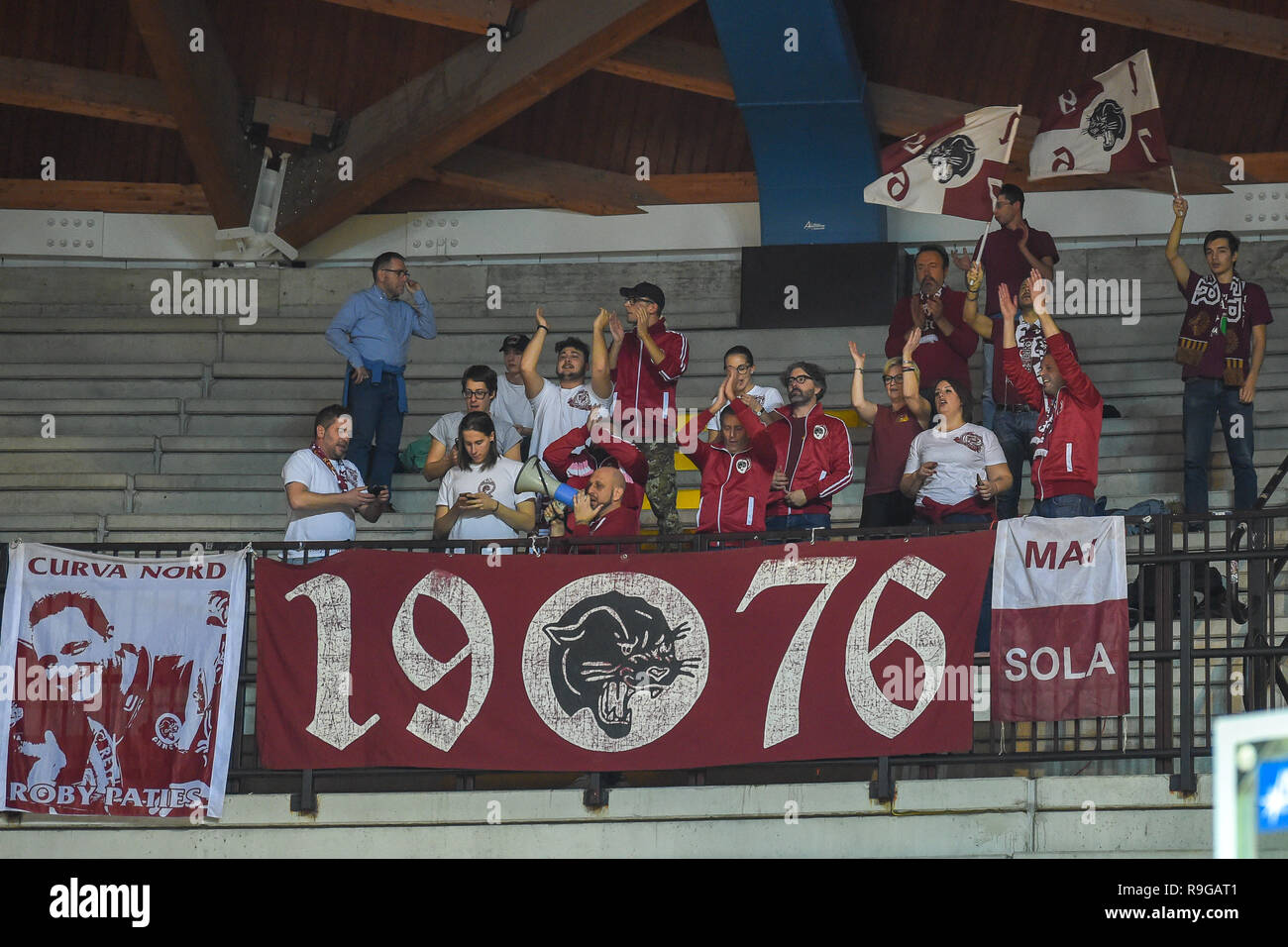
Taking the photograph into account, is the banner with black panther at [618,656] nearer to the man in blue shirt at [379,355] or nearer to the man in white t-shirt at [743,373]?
the man in white t-shirt at [743,373]

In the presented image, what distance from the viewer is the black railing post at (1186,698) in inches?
324

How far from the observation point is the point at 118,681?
9.07 meters

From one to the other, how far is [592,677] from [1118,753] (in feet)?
8.41

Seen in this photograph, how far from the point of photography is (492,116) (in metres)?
15.9

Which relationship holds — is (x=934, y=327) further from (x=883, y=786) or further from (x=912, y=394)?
(x=883, y=786)

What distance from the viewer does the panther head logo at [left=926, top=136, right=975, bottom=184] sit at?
41.5 feet

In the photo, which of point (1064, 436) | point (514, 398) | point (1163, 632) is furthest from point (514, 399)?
point (1163, 632)

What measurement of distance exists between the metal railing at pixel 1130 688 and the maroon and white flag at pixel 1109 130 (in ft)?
12.6

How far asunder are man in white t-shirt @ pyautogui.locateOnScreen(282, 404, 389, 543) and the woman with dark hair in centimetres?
48

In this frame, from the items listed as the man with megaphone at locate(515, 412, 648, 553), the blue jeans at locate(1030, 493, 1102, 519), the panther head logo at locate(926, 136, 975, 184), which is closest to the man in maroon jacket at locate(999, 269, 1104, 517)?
the blue jeans at locate(1030, 493, 1102, 519)

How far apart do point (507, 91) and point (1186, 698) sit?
363 inches

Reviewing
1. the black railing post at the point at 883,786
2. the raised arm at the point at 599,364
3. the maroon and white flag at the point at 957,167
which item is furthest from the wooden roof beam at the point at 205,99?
the black railing post at the point at 883,786

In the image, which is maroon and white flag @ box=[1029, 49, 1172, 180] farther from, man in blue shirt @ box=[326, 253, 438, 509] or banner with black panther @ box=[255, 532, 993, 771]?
banner with black panther @ box=[255, 532, 993, 771]
